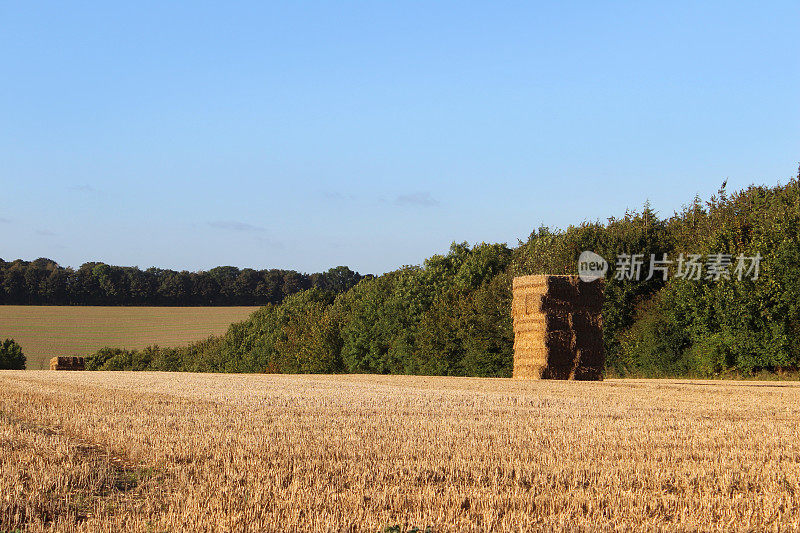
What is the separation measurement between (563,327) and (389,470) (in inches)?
828

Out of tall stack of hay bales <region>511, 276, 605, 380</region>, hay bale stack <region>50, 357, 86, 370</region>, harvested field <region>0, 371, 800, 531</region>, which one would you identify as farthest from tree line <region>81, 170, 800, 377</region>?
harvested field <region>0, 371, 800, 531</region>

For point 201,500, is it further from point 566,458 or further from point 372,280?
point 372,280

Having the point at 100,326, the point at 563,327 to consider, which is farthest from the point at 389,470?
the point at 100,326

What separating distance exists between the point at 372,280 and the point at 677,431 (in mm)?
64866

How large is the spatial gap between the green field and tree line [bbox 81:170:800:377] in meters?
22.0

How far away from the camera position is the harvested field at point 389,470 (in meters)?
5.56

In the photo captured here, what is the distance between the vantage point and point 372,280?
7519 centimetres

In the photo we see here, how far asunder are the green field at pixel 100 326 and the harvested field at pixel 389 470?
7974 centimetres

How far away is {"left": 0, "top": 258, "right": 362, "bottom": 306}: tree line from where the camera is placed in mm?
115688

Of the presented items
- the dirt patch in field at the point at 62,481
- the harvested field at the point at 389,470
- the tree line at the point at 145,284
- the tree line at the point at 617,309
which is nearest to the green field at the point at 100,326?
the tree line at the point at 145,284

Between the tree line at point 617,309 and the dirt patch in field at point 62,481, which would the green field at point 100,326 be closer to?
the tree line at point 617,309

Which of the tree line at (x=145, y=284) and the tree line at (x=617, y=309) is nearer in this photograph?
the tree line at (x=617, y=309)

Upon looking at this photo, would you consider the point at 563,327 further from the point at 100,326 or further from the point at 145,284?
the point at 145,284

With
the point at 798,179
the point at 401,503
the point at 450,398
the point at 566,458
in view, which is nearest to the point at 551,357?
the point at 450,398
